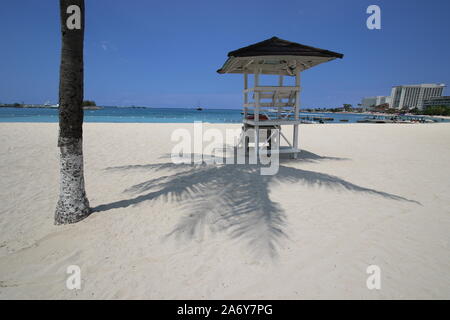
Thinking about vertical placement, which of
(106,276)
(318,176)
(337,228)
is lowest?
(106,276)

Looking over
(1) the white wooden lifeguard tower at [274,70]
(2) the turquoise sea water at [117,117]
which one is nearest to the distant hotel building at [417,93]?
(2) the turquoise sea water at [117,117]

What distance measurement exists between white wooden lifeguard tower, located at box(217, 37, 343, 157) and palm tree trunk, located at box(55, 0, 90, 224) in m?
4.29

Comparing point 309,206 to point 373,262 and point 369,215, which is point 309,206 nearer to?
→ point 369,215

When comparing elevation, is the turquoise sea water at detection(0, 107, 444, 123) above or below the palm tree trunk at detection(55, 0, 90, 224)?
above

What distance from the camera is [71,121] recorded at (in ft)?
12.6

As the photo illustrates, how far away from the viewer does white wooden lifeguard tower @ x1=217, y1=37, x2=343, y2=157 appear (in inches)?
273

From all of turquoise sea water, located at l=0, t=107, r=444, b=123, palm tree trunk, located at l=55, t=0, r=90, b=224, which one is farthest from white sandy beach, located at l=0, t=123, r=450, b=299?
turquoise sea water, located at l=0, t=107, r=444, b=123

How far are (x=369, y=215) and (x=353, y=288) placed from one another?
2127 mm

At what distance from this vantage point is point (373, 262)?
3.08m

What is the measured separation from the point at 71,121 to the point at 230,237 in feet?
10.4

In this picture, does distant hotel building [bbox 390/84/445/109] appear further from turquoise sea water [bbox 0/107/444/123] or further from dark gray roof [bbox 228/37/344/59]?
dark gray roof [bbox 228/37/344/59]

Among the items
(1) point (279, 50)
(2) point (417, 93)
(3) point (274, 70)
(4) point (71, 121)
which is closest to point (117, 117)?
(3) point (274, 70)

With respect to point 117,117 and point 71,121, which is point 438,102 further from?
point 71,121

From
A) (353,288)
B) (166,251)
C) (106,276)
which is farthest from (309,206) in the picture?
(106,276)
